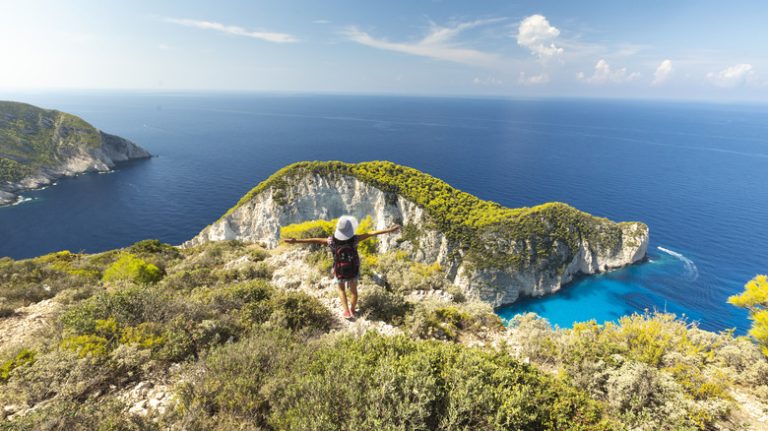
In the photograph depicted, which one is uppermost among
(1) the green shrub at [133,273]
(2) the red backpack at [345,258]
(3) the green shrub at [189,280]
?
(2) the red backpack at [345,258]

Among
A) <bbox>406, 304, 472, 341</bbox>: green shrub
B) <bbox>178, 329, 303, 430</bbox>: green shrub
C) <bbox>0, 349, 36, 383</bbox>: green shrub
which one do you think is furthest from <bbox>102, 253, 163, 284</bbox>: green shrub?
<bbox>406, 304, 472, 341</bbox>: green shrub

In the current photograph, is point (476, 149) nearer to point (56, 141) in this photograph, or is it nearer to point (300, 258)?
point (300, 258)


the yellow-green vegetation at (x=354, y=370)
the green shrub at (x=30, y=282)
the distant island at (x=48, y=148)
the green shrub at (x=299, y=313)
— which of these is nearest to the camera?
the yellow-green vegetation at (x=354, y=370)

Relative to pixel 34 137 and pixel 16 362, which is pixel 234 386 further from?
pixel 34 137

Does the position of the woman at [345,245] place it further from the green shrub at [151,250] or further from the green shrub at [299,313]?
the green shrub at [151,250]

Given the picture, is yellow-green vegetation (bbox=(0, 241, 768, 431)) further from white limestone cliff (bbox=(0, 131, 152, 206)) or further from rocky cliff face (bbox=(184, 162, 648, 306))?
white limestone cliff (bbox=(0, 131, 152, 206))

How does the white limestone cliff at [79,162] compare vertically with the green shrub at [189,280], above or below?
below

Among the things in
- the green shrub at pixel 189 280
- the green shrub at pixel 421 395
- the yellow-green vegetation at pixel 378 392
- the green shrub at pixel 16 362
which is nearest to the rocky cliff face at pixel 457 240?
the green shrub at pixel 189 280

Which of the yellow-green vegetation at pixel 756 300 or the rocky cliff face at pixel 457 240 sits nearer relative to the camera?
the yellow-green vegetation at pixel 756 300
